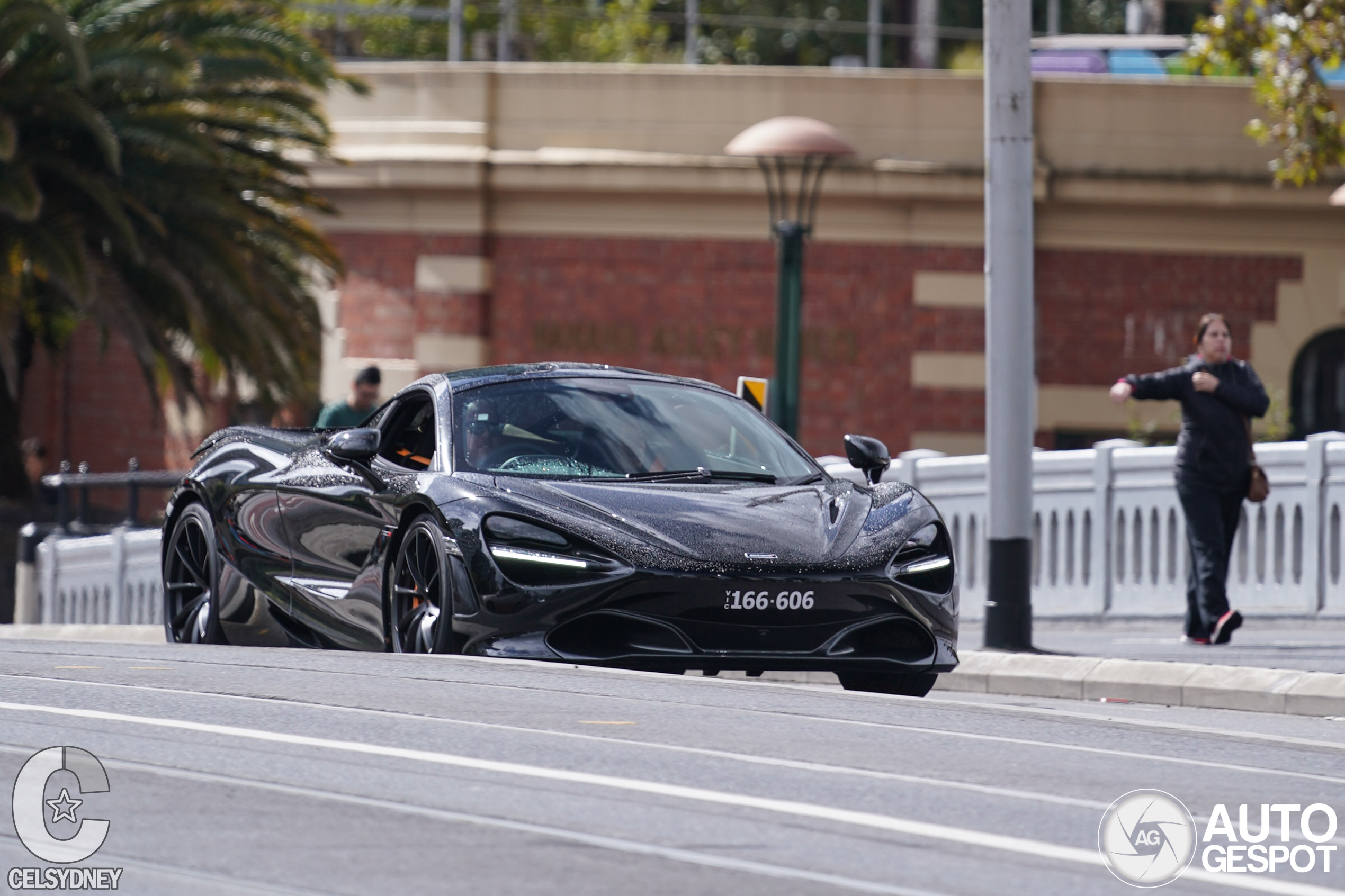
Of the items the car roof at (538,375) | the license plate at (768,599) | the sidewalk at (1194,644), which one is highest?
the car roof at (538,375)

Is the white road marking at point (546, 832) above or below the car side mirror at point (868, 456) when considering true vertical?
below

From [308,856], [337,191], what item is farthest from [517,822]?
[337,191]

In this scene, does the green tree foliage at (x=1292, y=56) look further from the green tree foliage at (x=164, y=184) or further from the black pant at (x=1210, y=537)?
the green tree foliage at (x=164, y=184)

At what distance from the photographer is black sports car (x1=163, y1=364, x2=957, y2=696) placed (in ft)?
26.5

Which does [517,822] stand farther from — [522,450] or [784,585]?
[522,450]

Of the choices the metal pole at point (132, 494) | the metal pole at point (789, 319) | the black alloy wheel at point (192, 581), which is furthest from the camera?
the metal pole at point (132, 494)

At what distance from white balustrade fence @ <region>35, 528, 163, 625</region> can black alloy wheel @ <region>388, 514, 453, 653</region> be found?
32.5ft

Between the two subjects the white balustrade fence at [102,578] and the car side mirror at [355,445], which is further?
the white balustrade fence at [102,578]

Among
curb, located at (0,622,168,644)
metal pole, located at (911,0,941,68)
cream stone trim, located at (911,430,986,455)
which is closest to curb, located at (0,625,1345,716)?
curb, located at (0,622,168,644)

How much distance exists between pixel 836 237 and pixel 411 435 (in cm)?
1438

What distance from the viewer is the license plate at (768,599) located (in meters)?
8.06

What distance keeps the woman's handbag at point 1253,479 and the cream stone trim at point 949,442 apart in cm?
1074

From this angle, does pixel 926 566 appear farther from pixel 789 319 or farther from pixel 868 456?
pixel 789 319

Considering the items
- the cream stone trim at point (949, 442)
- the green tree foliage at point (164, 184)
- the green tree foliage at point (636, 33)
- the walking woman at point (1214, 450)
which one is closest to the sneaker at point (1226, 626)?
the walking woman at point (1214, 450)
